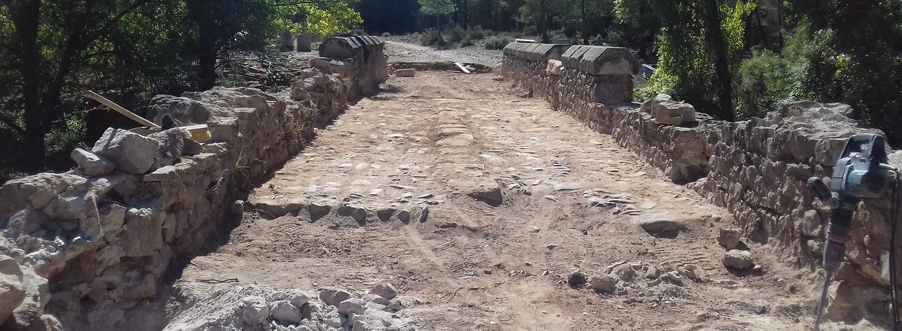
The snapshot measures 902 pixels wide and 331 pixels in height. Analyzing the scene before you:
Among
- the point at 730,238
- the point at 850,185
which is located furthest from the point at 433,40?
the point at 850,185

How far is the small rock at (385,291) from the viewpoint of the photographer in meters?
4.17

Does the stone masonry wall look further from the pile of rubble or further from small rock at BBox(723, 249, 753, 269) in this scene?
small rock at BBox(723, 249, 753, 269)

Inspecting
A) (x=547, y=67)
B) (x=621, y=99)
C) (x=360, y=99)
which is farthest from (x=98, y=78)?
(x=621, y=99)

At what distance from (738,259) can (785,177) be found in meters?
0.62

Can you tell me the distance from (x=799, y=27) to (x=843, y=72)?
143cm

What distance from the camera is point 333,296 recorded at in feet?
13.0

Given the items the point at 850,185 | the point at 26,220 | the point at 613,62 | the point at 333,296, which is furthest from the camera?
the point at 613,62

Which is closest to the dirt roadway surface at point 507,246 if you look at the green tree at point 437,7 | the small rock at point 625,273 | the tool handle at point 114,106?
the small rock at point 625,273

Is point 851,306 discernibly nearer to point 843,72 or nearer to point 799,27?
point 843,72

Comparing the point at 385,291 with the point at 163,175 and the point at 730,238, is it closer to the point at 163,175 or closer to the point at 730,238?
the point at 163,175

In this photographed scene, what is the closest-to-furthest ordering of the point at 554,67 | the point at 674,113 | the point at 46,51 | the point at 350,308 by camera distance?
1. the point at 350,308
2. the point at 674,113
3. the point at 46,51
4. the point at 554,67

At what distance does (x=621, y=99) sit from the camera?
9242 millimetres

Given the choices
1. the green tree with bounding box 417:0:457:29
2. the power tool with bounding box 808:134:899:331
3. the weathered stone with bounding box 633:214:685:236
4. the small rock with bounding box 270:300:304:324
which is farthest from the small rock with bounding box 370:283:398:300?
the green tree with bounding box 417:0:457:29

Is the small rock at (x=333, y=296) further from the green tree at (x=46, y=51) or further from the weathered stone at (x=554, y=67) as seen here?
the weathered stone at (x=554, y=67)
